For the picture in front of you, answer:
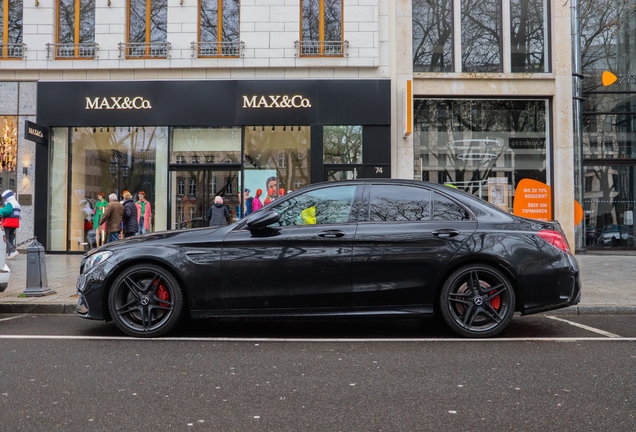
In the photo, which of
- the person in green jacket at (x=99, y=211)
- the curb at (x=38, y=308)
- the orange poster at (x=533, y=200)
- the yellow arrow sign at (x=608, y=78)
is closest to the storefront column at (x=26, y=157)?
the person in green jacket at (x=99, y=211)

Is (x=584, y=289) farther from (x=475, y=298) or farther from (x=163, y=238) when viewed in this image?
(x=163, y=238)

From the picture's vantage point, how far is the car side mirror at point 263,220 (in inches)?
197

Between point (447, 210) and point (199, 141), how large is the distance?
10238mm

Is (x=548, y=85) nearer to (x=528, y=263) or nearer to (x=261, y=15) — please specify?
(x=261, y=15)

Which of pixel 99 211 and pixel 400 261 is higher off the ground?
pixel 99 211

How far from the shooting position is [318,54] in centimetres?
1402

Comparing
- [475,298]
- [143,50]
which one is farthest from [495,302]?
[143,50]

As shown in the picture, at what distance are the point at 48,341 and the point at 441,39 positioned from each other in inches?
499

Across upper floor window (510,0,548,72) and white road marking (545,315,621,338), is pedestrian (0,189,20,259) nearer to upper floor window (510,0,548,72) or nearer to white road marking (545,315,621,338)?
white road marking (545,315,621,338)

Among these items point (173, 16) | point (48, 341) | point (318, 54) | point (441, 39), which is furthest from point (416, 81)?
point (48, 341)

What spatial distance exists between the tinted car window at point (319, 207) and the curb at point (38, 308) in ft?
11.3

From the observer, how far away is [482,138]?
1445 centimetres

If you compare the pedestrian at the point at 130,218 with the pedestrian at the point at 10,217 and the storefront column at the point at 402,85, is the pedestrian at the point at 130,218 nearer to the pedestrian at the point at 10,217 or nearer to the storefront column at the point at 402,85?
the pedestrian at the point at 10,217

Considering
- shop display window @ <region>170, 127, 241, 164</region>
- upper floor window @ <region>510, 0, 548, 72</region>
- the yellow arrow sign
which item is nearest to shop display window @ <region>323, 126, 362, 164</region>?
shop display window @ <region>170, 127, 241, 164</region>
